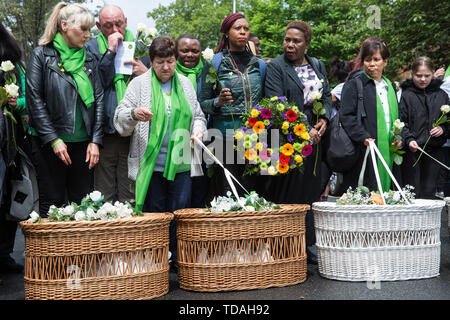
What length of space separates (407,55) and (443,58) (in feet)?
2.87

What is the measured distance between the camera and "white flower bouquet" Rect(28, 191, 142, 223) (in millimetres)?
3980

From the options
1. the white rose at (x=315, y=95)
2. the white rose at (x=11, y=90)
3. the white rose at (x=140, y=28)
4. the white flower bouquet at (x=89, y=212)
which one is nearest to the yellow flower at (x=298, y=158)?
the white rose at (x=315, y=95)

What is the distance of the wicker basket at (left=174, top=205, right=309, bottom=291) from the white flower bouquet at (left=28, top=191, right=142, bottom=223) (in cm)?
46

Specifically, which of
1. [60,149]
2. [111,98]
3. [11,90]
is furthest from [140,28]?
[60,149]

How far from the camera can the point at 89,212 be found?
402 cm

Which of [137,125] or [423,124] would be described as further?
[423,124]

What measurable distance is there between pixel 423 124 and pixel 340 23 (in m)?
18.2

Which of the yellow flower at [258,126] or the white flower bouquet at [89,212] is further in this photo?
the yellow flower at [258,126]

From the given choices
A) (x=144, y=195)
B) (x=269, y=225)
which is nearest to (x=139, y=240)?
(x=144, y=195)

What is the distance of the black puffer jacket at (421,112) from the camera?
241 inches

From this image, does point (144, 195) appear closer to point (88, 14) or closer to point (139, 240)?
point (139, 240)

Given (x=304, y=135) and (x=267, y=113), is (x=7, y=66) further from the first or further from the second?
(x=304, y=135)

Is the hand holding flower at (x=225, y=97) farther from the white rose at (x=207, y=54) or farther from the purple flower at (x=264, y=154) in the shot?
the purple flower at (x=264, y=154)

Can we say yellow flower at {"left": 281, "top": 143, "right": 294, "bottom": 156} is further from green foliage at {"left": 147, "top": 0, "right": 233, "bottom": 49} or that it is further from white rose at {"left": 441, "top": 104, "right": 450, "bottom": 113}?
green foliage at {"left": 147, "top": 0, "right": 233, "bottom": 49}
